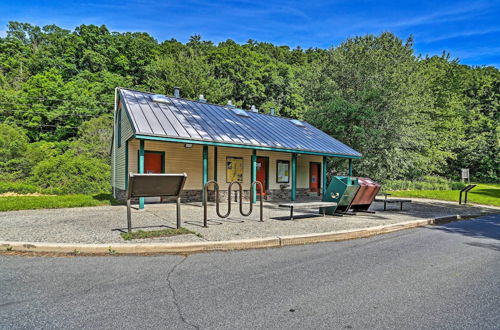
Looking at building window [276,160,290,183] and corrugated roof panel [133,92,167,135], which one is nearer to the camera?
corrugated roof panel [133,92,167,135]

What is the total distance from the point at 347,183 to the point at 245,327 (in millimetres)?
8033

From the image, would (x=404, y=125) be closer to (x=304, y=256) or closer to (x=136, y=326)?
(x=304, y=256)

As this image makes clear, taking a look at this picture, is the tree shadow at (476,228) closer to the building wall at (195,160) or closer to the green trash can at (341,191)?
the green trash can at (341,191)

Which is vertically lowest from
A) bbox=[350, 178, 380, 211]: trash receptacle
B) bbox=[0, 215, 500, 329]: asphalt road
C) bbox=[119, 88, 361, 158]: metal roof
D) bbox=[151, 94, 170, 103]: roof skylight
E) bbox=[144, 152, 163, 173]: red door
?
bbox=[0, 215, 500, 329]: asphalt road

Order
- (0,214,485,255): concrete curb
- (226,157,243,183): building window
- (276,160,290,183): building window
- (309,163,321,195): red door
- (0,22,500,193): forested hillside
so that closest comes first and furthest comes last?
(0,214,485,255): concrete curb
(226,157,243,183): building window
(276,160,290,183): building window
(309,163,321,195): red door
(0,22,500,193): forested hillside

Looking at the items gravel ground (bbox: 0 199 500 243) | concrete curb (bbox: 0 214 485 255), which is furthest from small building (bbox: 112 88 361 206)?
concrete curb (bbox: 0 214 485 255)

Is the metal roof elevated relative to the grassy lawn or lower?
elevated

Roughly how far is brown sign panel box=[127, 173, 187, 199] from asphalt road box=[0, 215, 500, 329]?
65.4 inches

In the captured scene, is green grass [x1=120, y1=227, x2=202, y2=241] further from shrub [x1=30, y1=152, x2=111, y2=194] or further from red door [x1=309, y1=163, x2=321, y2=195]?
red door [x1=309, y1=163, x2=321, y2=195]

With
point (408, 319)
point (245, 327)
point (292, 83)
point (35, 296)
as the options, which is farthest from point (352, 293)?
point (292, 83)

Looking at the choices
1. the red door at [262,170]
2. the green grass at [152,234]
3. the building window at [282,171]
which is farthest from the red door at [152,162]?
the green grass at [152,234]

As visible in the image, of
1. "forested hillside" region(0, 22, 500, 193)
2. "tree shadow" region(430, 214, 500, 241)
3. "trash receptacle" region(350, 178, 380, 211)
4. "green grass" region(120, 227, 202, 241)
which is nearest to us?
"green grass" region(120, 227, 202, 241)

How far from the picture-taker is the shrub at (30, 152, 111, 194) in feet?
60.9

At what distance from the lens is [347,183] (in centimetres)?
1027
